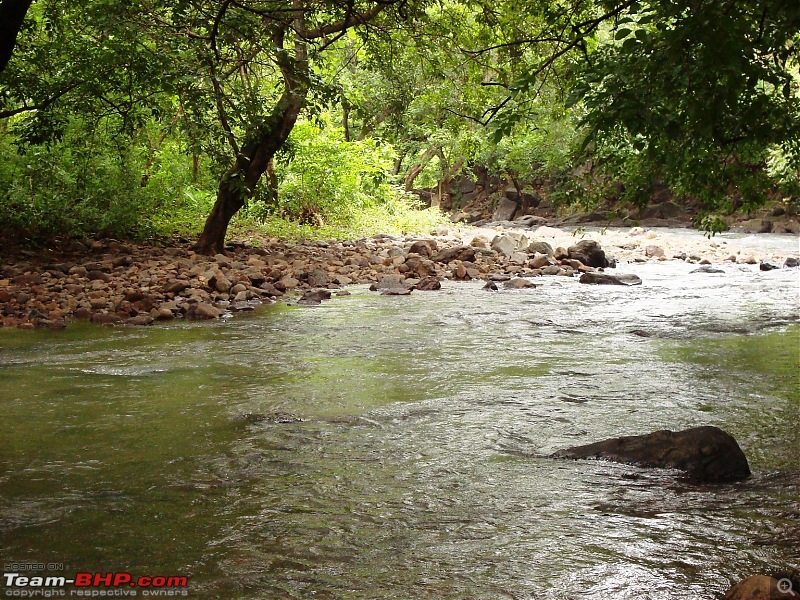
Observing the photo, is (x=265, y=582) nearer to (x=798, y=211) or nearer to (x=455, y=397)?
(x=455, y=397)

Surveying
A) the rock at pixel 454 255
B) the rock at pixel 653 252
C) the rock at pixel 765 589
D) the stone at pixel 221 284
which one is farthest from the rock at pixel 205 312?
the rock at pixel 653 252

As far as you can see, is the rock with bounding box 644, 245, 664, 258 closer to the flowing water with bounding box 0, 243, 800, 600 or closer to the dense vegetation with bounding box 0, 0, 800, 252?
the dense vegetation with bounding box 0, 0, 800, 252

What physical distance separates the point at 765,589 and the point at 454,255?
11.4 meters

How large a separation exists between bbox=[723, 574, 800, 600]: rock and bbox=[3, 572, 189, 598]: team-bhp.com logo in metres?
1.70

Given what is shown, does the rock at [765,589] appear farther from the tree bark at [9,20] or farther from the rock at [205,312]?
the rock at [205,312]

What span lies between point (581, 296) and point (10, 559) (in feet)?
28.4

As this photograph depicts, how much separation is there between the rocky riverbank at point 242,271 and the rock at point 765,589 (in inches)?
245

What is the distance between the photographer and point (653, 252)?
16.7 meters

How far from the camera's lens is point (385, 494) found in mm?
3309

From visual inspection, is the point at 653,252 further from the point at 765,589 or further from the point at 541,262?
the point at 765,589

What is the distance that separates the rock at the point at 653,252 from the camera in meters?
16.5

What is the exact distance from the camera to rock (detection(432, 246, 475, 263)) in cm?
1328

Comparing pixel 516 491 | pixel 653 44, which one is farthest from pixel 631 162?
pixel 516 491

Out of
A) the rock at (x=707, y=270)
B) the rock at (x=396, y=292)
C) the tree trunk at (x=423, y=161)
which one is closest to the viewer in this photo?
the rock at (x=396, y=292)
